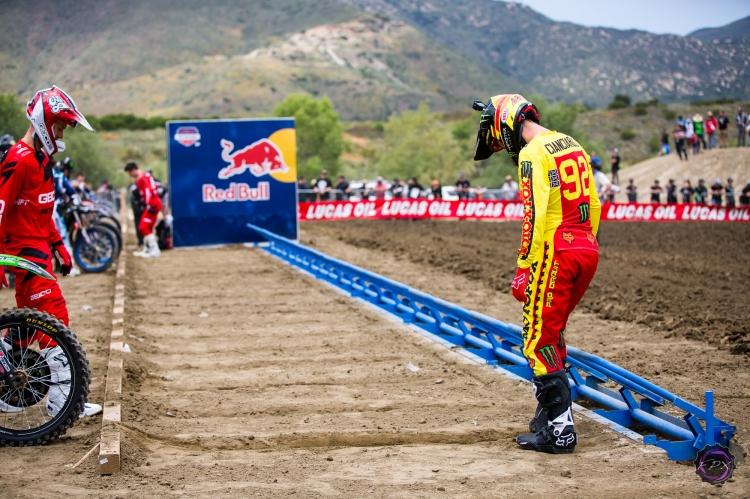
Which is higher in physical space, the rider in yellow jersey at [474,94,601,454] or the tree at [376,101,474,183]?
the tree at [376,101,474,183]

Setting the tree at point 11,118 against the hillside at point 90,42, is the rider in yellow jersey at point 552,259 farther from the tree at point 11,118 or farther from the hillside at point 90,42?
the tree at point 11,118

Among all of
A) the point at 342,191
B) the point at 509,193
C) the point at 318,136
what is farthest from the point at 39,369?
the point at 318,136

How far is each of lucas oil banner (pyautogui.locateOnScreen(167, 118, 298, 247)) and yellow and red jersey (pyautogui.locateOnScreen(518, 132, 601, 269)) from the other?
1415cm

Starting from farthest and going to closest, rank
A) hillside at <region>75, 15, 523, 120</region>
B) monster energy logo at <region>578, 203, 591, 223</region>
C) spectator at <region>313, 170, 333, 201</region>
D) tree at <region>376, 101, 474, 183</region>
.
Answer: hillside at <region>75, 15, 523, 120</region> < tree at <region>376, 101, 474, 183</region> < spectator at <region>313, 170, 333, 201</region> < monster energy logo at <region>578, 203, 591, 223</region>

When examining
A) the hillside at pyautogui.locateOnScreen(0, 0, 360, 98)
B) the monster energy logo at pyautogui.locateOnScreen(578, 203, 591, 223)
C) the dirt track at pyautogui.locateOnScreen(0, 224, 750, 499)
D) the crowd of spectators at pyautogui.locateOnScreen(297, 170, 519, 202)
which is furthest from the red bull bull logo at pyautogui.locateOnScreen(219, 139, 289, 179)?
the monster energy logo at pyautogui.locateOnScreen(578, 203, 591, 223)

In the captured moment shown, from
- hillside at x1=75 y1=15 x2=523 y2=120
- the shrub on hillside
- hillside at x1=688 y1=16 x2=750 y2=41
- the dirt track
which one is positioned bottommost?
the dirt track

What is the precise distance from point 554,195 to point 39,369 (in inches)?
143

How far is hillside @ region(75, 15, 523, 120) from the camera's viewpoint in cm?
13675

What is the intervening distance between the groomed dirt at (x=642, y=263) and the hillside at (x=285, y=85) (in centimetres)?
10887

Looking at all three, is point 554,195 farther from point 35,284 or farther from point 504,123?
point 35,284

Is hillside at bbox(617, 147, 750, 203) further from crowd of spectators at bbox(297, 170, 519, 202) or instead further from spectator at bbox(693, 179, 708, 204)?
crowd of spectators at bbox(297, 170, 519, 202)

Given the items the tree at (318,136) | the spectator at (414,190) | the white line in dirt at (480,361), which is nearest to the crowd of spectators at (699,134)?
the spectator at (414,190)

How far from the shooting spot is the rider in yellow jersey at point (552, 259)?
5.13 metres

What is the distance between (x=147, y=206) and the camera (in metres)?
16.9
